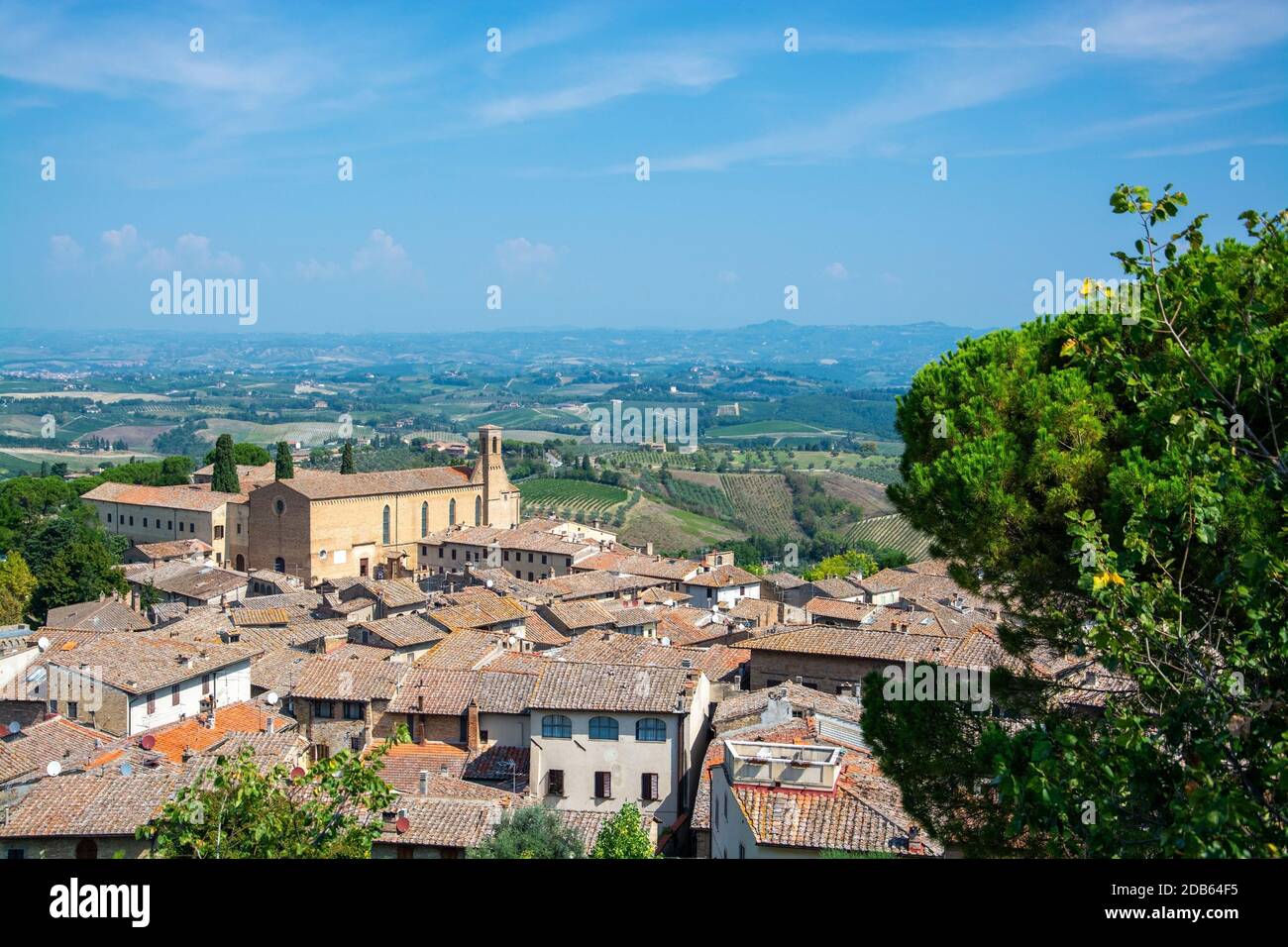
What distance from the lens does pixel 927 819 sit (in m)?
8.99

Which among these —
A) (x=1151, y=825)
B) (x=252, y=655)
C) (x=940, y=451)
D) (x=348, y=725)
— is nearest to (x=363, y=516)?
(x=252, y=655)

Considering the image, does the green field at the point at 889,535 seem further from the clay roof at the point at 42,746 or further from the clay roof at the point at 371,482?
the clay roof at the point at 42,746

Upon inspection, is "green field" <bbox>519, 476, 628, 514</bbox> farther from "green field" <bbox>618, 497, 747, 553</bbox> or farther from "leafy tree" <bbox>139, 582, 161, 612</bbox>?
"leafy tree" <bbox>139, 582, 161, 612</bbox>

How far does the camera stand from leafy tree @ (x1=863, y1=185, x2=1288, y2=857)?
5102 mm

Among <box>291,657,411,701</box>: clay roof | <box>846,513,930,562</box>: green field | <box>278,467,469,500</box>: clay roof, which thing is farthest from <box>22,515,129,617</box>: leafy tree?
<box>846,513,930,562</box>: green field

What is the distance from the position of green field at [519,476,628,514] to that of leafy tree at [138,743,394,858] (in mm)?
74212

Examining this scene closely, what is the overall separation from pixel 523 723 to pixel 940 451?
39.7ft

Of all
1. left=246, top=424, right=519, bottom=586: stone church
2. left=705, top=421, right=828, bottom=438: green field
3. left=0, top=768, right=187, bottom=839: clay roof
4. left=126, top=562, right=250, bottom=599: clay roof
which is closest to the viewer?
left=0, top=768, right=187, bottom=839: clay roof

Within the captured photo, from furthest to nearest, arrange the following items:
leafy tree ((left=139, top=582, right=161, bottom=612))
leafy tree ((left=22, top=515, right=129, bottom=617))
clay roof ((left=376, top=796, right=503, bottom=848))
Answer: leafy tree ((left=139, top=582, right=161, bottom=612)), leafy tree ((left=22, top=515, right=129, bottom=617)), clay roof ((left=376, top=796, right=503, bottom=848))

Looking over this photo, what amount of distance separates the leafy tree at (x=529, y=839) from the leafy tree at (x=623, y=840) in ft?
0.98

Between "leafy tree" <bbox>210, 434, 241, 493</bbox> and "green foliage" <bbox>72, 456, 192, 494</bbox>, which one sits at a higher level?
"leafy tree" <bbox>210, 434, 241, 493</bbox>

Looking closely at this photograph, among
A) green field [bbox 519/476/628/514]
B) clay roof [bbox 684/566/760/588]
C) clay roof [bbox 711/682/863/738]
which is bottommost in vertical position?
green field [bbox 519/476/628/514]

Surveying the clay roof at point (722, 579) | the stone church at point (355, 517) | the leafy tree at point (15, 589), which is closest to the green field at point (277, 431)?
the stone church at point (355, 517)

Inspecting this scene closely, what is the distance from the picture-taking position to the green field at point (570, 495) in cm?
8588
